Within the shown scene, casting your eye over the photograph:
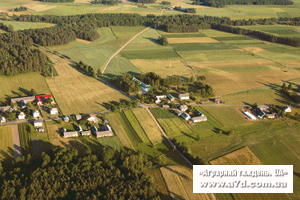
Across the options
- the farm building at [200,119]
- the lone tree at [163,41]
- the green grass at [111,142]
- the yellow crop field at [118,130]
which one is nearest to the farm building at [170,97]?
the farm building at [200,119]

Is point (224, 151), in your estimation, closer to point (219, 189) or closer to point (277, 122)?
point (219, 189)

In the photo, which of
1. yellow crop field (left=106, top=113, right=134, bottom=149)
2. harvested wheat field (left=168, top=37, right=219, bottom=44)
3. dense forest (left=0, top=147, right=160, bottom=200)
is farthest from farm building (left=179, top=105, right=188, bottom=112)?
harvested wheat field (left=168, top=37, right=219, bottom=44)

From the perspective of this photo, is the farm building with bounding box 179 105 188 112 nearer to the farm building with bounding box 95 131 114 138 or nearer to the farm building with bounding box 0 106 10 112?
the farm building with bounding box 95 131 114 138

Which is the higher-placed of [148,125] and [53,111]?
[53,111]

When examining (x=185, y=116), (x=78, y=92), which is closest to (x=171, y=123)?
(x=185, y=116)

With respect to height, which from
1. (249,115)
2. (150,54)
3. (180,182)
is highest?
(150,54)

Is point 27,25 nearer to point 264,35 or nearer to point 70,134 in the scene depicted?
point 70,134

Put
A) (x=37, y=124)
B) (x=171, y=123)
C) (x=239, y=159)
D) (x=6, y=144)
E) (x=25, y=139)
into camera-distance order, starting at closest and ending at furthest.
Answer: (x=239, y=159), (x=6, y=144), (x=25, y=139), (x=37, y=124), (x=171, y=123)

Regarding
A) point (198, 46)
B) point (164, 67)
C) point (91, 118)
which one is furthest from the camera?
point (198, 46)
